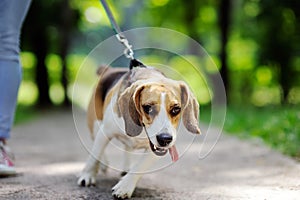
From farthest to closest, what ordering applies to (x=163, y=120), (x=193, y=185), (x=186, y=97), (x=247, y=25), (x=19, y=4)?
1. (x=247, y=25)
2. (x=19, y=4)
3. (x=193, y=185)
4. (x=186, y=97)
5. (x=163, y=120)

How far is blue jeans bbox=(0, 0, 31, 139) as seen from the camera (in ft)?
12.0

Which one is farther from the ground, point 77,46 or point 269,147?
point 269,147

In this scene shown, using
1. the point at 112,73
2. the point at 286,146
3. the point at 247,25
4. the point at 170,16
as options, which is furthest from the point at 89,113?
the point at 170,16

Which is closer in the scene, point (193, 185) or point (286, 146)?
point (193, 185)

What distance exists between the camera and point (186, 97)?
2828 mm

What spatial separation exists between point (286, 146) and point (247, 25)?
436 inches

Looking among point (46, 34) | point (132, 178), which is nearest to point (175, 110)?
point (132, 178)

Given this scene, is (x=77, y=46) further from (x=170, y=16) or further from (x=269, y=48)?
(x=269, y=48)

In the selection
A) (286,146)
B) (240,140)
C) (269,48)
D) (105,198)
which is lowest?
(269,48)

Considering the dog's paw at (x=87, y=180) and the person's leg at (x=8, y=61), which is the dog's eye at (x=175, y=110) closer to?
the dog's paw at (x=87, y=180)

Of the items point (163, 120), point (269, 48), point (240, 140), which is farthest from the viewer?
point (269, 48)

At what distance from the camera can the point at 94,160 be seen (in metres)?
3.38

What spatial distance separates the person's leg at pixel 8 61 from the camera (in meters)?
3.66

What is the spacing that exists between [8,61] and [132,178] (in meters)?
1.32
